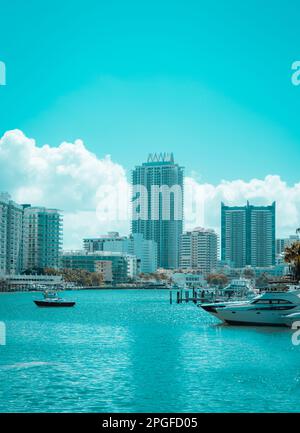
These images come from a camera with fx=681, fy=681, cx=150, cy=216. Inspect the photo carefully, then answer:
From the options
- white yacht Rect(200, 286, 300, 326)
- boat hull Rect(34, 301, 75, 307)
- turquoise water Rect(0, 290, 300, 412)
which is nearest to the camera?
turquoise water Rect(0, 290, 300, 412)

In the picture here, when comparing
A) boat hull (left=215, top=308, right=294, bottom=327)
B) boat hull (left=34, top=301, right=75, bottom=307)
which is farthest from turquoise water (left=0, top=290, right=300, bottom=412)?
boat hull (left=34, top=301, right=75, bottom=307)

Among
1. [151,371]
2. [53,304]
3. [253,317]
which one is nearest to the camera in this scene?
[151,371]

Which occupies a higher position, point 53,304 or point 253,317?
point 253,317

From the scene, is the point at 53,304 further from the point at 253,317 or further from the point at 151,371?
the point at 151,371

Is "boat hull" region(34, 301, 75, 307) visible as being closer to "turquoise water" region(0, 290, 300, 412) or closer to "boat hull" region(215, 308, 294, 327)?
"turquoise water" region(0, 290, 300, 412)

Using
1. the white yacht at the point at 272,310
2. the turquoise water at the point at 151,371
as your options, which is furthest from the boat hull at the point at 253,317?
the turquoise water at the point at 151,371

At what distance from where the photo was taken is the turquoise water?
32.7 metres

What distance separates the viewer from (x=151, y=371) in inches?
1649

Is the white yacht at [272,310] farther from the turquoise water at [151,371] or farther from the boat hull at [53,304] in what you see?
the boat hull at [53,304]

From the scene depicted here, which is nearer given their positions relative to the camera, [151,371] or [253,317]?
[151,371]

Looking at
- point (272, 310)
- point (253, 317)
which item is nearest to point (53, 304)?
point (253, 317)
